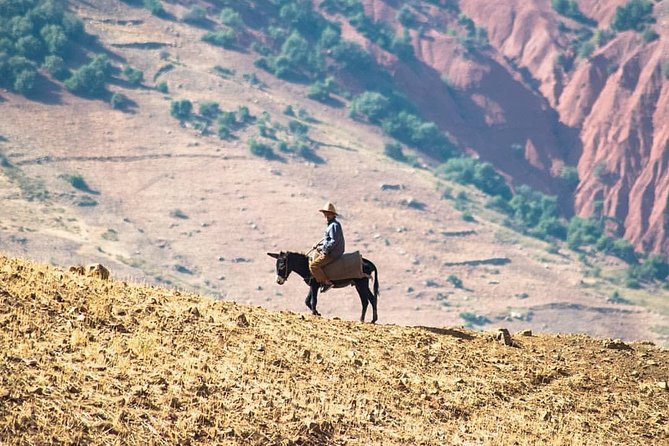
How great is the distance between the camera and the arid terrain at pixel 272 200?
297 feet

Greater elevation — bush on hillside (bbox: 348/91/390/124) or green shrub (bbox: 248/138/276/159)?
bush on hillside (bbox: 348/91/390/124)

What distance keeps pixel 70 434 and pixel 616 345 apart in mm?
11893

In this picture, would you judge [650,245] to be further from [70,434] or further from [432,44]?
[70,434]

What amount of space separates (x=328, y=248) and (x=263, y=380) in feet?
19.2

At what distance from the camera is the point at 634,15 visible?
→ 153125 mm

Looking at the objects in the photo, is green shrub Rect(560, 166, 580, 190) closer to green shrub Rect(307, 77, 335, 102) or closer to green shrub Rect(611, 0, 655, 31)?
green shrub Rect(611, 0, 655, 31)

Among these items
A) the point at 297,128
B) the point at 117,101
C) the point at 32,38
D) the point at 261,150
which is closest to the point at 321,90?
the point at 297,128

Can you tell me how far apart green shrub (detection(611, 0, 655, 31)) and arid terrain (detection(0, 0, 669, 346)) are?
573 centimetres

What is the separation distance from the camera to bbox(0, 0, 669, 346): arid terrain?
90438 millimetres

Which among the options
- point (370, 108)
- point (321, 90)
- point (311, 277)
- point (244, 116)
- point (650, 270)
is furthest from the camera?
point (321, 90)

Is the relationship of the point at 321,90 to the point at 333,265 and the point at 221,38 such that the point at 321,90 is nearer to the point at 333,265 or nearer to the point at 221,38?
the point at 221,38

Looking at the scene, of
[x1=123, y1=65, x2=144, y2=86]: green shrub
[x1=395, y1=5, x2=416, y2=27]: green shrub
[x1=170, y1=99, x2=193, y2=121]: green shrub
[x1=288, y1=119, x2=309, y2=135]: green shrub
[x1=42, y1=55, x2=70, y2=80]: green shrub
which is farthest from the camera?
[x1=395, y1=5, x2=416, y2=27]: green shrub

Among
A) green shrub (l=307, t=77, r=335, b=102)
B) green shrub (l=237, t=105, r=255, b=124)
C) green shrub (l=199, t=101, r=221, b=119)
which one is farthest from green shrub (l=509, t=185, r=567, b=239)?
green shrub (l=199, t=101, r=221, b=119)

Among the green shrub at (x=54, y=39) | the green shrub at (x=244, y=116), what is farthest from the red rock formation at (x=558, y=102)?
the green shrub at (x=54, y=39)
